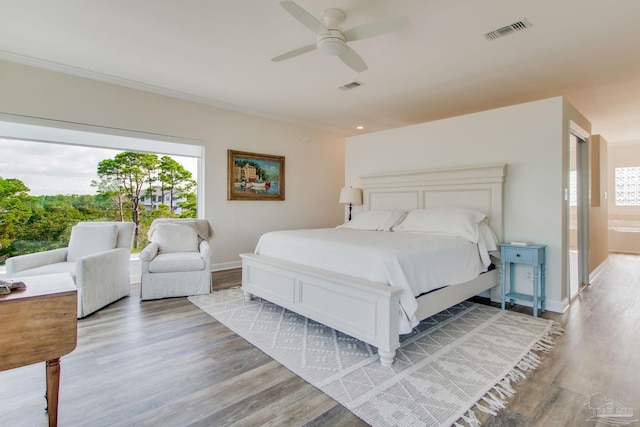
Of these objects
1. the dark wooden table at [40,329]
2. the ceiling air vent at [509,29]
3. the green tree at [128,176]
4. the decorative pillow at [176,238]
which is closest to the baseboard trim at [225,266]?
the decorative pillow at [176,238]

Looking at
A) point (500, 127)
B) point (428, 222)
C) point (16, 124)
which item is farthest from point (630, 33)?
point (16, 124)

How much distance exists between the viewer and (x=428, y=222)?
12.1 ft

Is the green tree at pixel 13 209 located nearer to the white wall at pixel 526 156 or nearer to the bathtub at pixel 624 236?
the white wall at pixel 526 156

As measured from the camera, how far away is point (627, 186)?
746cm

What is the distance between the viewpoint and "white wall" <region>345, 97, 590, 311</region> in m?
3.23

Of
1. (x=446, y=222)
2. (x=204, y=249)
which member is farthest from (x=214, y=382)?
(x=446, y=222)

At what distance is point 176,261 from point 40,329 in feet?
7.43

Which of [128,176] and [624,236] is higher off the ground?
[128,176]

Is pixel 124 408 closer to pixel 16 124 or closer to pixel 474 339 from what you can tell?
pixel 474 339

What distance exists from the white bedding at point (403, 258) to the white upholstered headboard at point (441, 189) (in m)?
0.54

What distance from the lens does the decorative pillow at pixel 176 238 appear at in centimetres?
399

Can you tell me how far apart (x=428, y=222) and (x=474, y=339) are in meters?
1.47

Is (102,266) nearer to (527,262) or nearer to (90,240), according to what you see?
(90,240)

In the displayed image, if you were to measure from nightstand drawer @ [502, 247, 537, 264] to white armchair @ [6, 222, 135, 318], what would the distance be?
424cm
